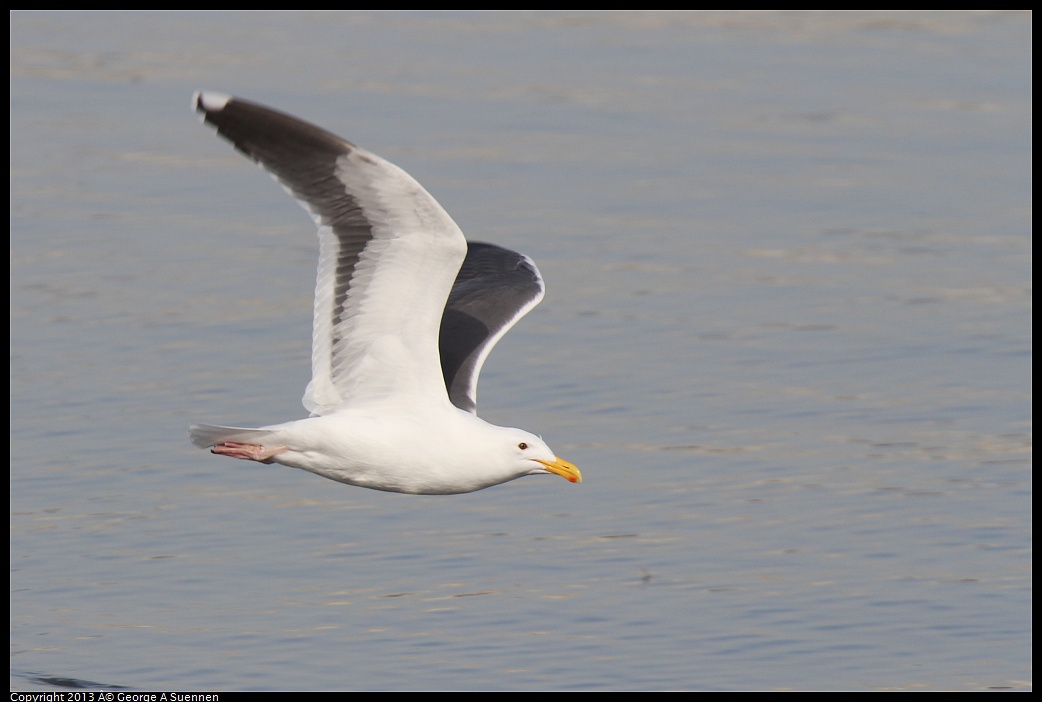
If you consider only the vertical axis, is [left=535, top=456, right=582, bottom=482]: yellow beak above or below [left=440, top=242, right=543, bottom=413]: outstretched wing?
below

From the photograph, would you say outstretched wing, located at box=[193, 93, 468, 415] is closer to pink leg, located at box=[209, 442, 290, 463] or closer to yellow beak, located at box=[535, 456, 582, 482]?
pink leg, located at box=[209, 442, 290, 463]

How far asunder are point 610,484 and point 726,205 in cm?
897

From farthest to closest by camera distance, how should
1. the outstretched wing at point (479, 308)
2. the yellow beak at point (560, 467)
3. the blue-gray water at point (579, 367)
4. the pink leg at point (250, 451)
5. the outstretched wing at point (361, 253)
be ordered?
the blue-gray water at point (579, 367)
the outstretched wing at point (479, 308)
the yellow beak at point (560, 467)
the pink leg at point (250, 451)
the outstretched wing at point (361, 253)

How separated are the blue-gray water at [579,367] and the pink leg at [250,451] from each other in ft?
6.96

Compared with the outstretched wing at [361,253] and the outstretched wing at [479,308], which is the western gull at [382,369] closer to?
the outstretched wing at [361,253]

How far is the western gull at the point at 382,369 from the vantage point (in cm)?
1069

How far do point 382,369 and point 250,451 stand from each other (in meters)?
0.96

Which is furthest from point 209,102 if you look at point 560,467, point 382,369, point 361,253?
point 560,467

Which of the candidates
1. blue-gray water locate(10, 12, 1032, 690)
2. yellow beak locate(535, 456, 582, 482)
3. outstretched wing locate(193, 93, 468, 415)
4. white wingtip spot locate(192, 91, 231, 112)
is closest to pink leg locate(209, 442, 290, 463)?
outstretched wing locate(193, 93, 468, 415)

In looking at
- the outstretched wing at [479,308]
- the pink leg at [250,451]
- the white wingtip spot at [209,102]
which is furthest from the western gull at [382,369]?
the white wingtip spot at [209,102]

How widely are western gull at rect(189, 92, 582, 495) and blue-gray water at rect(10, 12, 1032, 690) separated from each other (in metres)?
2.00

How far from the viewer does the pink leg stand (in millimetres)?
11469
